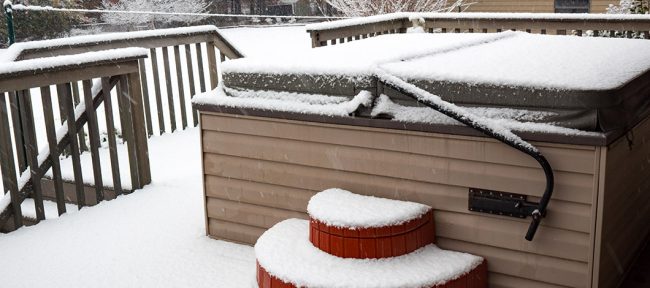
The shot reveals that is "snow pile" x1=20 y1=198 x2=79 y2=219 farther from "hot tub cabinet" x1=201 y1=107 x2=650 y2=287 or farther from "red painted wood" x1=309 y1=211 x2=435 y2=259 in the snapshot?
"red painted wood" x1=309 y1=211 x2=435 y2=259

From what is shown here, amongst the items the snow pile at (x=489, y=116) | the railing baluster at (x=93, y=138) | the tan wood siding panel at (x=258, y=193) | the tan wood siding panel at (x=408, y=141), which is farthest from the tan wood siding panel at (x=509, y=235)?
the railing baluster at (x=93, y=138)

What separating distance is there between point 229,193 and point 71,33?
1731cm

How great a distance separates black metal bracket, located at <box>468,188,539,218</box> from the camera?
2684mm

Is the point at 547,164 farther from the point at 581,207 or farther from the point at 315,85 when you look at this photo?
the point at 315,85

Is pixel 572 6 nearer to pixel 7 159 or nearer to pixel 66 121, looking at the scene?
pixel 66 121

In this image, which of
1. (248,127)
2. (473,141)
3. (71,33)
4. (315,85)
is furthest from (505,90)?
(71,33)

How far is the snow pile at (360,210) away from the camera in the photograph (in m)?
2.76

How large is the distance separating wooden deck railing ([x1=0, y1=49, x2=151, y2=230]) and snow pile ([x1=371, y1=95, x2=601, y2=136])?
184cm

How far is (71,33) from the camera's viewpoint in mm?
19203

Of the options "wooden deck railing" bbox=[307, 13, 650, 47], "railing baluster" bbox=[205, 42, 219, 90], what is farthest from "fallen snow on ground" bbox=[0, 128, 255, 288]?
"wooden deck railing" bbox=[307, 13, 650, 47]

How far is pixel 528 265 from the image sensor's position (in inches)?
108

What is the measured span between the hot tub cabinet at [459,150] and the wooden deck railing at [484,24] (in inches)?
84.0

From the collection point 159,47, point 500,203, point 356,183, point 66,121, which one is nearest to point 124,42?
point 159,47

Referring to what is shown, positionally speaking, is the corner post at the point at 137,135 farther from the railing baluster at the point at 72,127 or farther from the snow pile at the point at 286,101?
the snow pile at the point at 286,101
